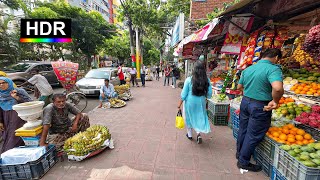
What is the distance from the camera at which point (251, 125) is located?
271 centimetres

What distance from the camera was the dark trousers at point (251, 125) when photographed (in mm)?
2609

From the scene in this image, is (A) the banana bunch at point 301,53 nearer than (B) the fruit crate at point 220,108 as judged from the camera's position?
Yes

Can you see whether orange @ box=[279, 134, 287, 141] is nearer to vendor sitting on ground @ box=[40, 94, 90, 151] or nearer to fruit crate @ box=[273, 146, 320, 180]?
fruit crate @ box=[273, 146, 320, 180]

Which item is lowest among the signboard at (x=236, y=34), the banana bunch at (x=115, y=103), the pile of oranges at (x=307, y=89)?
the banana bunch at (x=115, y=103)

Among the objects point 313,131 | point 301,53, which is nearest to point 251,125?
point 313,131

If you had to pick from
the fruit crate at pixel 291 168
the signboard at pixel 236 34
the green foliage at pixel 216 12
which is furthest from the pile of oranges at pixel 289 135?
the green foliage at pixel 216 12

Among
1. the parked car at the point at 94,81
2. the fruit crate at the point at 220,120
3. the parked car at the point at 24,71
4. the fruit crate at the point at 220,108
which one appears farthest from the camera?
the parked car at the point at 24,71

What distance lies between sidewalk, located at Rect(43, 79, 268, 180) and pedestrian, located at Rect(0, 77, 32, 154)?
0.95 meters

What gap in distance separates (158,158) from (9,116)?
9.25 feet

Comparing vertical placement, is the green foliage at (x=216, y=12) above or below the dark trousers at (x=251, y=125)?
above

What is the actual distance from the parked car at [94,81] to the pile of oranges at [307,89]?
24.5 ft

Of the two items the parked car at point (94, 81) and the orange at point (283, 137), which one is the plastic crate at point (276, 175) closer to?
the orange at point (283, 137)

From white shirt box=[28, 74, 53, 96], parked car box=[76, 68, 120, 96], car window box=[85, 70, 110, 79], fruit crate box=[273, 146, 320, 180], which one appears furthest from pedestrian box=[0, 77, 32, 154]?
car window box=[85, 70, 110, 79]

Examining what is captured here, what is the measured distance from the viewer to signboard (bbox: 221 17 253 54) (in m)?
4.13
